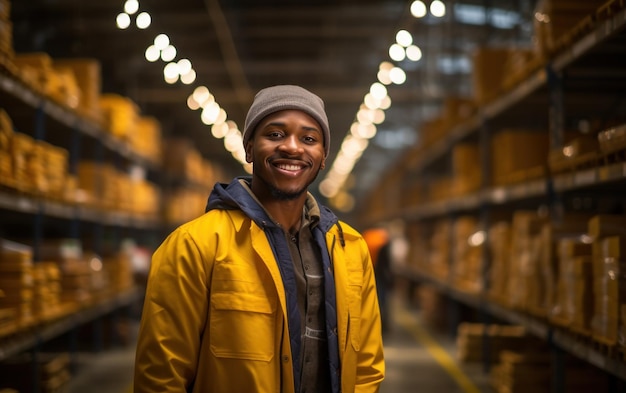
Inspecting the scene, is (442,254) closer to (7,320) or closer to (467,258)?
(467,258)

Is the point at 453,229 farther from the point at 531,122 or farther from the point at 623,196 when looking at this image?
the point at 623,196

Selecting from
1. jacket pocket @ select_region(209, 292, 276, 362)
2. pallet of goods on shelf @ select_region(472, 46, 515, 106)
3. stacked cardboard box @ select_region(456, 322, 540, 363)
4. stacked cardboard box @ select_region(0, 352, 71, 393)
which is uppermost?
pallet of goods on shelf @ select_region(472, 46, 515, 106)

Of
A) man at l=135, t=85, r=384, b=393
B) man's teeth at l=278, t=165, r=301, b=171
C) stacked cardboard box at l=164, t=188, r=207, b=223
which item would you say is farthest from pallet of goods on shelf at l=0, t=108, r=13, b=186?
stacked cardboard box at l=164, t=188, r=207, b=223

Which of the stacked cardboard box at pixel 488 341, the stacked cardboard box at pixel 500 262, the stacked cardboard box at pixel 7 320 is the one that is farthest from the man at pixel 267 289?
the stacked cardboard box at pixel 488 341

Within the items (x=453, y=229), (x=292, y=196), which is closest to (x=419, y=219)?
(x=453, y=229)

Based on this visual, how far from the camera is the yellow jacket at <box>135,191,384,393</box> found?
2.85 metres

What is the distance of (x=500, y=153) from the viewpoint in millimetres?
8867

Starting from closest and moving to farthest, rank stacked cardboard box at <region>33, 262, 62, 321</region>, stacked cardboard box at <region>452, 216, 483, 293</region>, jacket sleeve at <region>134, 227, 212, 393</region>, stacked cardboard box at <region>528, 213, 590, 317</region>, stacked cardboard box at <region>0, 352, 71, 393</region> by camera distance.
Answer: jacket sleeve at <region>134, 227, 212, 393</region>, stacked cardboard box at <region>528, 213, 590, 317</region>, stacked cardboard box at <region>0, 352, 71, 393</region>, stacked cardboard box at <region>33, 262, 62, 321</region>, stacked cardboard box at <region>452, 216, 483, 293</region>

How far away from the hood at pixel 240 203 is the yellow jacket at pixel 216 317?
46mm

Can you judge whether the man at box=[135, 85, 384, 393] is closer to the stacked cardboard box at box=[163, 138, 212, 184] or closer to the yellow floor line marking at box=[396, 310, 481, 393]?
the yellow floor line marking at box=[396, 310, 481, 393]

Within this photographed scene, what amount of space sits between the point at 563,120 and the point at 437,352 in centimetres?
554

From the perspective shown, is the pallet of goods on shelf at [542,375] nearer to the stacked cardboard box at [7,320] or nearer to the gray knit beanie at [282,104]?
the stacked cardboard box at [7,320]

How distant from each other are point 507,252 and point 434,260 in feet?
18.0

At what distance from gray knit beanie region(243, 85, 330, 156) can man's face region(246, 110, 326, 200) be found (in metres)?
0.03
